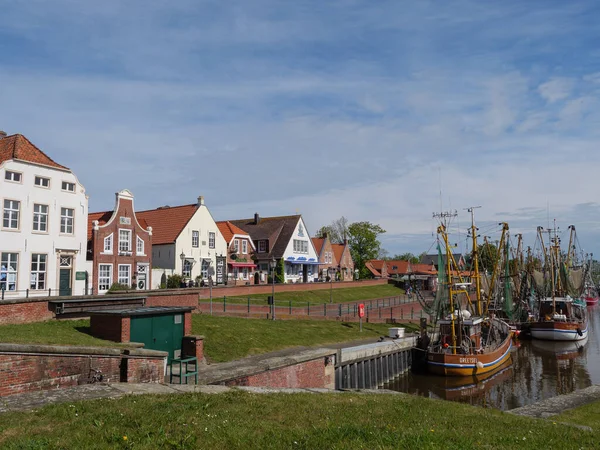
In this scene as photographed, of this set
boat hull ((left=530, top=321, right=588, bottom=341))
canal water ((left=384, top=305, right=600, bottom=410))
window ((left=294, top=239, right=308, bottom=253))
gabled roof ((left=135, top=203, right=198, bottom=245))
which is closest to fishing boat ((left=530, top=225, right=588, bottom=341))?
boat hull ((left=530, top=321, right=588, bottom=341))

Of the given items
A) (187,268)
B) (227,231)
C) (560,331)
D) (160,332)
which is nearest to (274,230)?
(227,231)

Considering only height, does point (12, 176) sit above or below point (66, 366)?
above

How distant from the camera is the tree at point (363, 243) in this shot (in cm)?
9750

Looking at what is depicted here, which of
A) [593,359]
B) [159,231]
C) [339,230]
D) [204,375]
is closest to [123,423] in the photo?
[204,375]

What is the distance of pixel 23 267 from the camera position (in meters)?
32.4

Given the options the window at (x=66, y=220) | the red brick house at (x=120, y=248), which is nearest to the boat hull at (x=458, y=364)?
the red brick house at (x=120, y=248)

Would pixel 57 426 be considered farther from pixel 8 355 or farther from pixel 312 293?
pixel 312 293

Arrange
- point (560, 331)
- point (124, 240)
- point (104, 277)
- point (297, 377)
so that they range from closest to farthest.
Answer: point (297, 377) → point (104, 277) → point (124, 240) → point (560, 331)

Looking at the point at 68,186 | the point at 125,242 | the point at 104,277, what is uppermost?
the point at 68,186

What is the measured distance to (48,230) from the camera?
111 ft

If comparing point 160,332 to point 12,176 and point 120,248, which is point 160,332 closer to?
point 12,176

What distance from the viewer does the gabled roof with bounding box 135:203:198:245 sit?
5055 cm

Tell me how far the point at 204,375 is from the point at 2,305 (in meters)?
7.75

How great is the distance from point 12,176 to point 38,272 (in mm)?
6345
